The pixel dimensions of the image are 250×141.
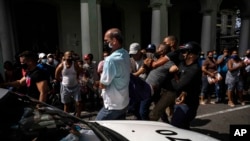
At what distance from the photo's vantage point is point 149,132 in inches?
81.4

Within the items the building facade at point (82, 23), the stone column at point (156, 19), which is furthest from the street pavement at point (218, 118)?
the stone column at point (156, 19)

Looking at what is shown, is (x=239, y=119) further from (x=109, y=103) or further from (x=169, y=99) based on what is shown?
(x=109, y=103)

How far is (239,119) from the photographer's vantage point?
15.9 ft

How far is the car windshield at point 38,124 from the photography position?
5.22 feet

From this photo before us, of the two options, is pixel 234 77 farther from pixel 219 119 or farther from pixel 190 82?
pixel 190 82

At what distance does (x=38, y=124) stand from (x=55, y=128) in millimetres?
139

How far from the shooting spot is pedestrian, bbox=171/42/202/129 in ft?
9.50

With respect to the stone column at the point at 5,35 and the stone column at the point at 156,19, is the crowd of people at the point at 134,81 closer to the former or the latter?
the stone column at the point at 5,35

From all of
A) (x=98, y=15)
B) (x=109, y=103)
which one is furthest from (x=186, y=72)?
(x=98, y=15)

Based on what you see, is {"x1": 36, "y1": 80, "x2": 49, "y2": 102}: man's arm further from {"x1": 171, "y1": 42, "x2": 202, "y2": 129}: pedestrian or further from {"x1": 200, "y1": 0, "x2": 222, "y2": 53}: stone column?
{"x1": 200, "y1": 0, "x2": 222, "y2": 53}: stone column

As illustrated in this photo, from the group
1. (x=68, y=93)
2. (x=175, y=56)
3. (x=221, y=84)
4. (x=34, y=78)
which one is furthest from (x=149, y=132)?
(x=221, y=84)

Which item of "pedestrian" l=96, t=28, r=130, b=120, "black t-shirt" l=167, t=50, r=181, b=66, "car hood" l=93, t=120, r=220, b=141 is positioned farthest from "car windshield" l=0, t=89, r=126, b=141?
"black t-shirt" l=167, t=50, r=181, b=66

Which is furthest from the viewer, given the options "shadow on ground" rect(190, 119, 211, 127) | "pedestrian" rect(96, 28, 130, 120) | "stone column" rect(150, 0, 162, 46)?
"stone column" rect(150, 0, 162, 46)

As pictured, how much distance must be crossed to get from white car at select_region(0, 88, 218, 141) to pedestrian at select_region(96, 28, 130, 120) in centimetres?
45
